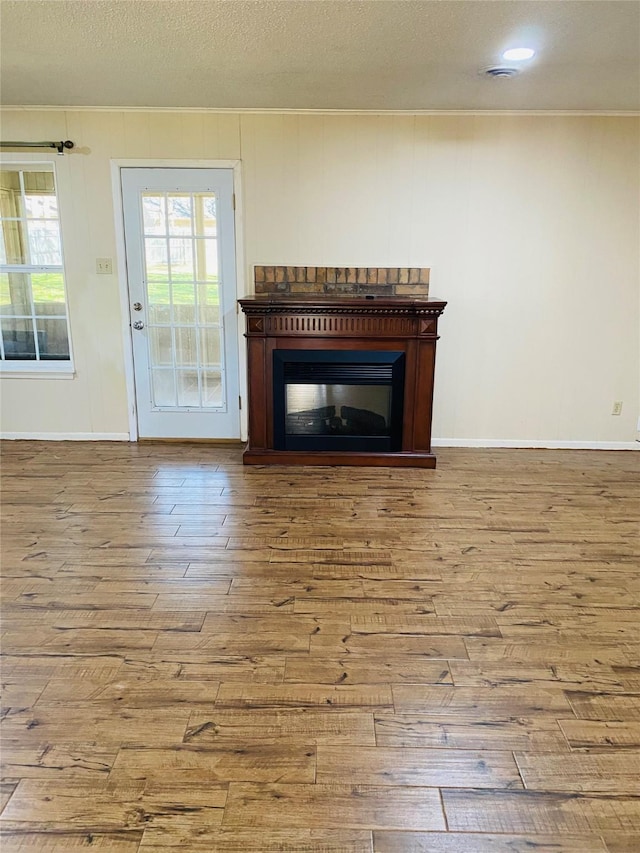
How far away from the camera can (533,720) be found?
5.64ft

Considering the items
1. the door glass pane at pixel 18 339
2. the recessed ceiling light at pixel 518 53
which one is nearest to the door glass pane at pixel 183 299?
the door glass pane at pixel 18 339

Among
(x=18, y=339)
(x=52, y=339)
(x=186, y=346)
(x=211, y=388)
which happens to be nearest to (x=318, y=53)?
(x=186, y=346)

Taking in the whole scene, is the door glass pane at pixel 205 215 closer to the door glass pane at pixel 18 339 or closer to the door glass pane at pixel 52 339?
the door glass pane at pixel 52 339

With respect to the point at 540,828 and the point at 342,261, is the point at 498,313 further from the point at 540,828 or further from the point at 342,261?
the point at 540,828

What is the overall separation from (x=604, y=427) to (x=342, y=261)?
7.91 feet

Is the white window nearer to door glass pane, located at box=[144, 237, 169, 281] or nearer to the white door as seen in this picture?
the white door

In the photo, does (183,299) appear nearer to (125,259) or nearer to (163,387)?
(125,259)

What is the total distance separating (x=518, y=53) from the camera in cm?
279

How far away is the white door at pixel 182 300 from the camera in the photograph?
4.03 m

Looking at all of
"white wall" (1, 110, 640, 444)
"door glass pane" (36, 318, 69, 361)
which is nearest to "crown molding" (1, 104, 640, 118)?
"white wall" (1, 110, 640, 444)

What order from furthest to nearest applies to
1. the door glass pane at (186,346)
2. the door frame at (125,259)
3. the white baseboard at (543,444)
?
the white baseboard at (543,444)
the door glass pane at (186,346)
the door frame at (125,259)

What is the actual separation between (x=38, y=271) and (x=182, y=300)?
3.63 ft

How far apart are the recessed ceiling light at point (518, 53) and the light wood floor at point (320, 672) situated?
238 cm

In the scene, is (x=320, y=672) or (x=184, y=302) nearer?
(x=320, y=672)
